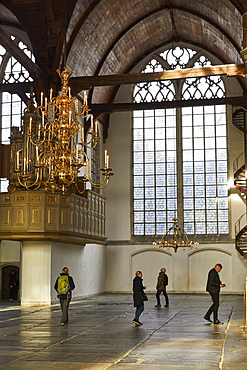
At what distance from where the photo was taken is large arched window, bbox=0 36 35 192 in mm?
26203

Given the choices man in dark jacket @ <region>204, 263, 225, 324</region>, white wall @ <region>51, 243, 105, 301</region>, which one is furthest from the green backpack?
white wall @ <region>51, 243, 105, 301</region>

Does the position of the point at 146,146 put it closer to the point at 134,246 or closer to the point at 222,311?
the point at 134,246

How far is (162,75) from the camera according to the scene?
61.1 ft

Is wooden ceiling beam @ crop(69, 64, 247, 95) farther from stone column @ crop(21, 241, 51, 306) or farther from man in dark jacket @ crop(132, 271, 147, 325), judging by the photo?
man in dark jacket @ crop(132, 271, 147, 325)

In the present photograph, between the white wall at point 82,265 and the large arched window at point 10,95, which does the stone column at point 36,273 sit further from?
the large arched window at point 10,95

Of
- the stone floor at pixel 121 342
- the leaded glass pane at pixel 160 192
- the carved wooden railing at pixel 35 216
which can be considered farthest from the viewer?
the leaded glass pane at pixel 160 192

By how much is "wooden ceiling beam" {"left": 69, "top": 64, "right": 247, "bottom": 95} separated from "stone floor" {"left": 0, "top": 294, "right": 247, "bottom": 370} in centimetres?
806

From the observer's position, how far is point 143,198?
91.4 ft

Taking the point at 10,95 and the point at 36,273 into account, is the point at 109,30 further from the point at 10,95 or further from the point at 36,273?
the point at 36,273

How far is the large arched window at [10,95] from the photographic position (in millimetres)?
26203

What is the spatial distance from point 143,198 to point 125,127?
3.87m

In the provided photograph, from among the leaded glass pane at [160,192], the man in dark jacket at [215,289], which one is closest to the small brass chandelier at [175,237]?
the leaded glass pane at [160,192]

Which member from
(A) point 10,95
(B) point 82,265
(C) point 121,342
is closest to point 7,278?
(B) point 82,265

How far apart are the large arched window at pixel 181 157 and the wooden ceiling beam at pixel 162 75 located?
9082mm
